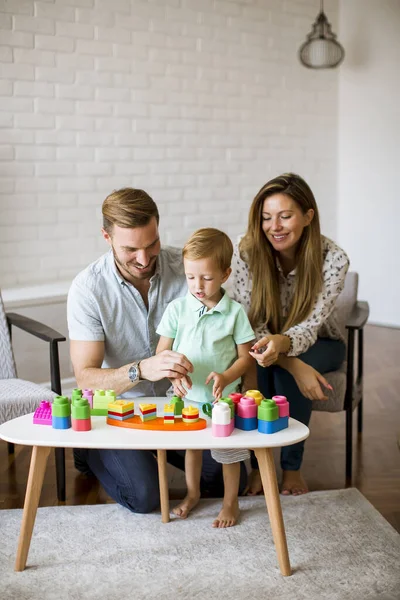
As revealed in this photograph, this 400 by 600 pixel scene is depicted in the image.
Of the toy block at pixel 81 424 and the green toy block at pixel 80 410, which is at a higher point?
the green toy block at pixel 80 410

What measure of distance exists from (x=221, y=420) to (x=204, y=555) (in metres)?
0.55

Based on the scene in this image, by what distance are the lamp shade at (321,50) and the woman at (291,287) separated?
3035mm

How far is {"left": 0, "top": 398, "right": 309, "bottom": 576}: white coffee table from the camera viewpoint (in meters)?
2.18

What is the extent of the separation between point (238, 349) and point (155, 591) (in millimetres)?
826

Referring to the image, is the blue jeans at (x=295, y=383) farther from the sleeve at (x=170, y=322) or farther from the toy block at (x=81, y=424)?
the toy block at (x=81, y=424)

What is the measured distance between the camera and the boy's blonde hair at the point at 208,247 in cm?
251

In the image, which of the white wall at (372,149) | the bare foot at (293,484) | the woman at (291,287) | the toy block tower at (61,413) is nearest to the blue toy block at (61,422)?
the toy block tower at (61,413)

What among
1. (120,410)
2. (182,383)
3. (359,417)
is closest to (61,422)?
(120,410)

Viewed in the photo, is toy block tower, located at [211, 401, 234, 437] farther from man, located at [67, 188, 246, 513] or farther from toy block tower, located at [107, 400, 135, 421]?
man, located at [67, 188, 246, 513]

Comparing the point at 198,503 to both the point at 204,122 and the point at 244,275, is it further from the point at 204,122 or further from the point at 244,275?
the point at 204,122

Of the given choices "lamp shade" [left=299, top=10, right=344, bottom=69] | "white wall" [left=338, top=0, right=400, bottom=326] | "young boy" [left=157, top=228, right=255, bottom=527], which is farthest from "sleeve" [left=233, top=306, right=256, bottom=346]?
"white wall" [left=338, top=0, right=400, bottom=326]

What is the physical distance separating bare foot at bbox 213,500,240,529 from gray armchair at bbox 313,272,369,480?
0.56m

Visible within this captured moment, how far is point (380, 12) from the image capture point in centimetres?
590

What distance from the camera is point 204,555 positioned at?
2502 millimetres
